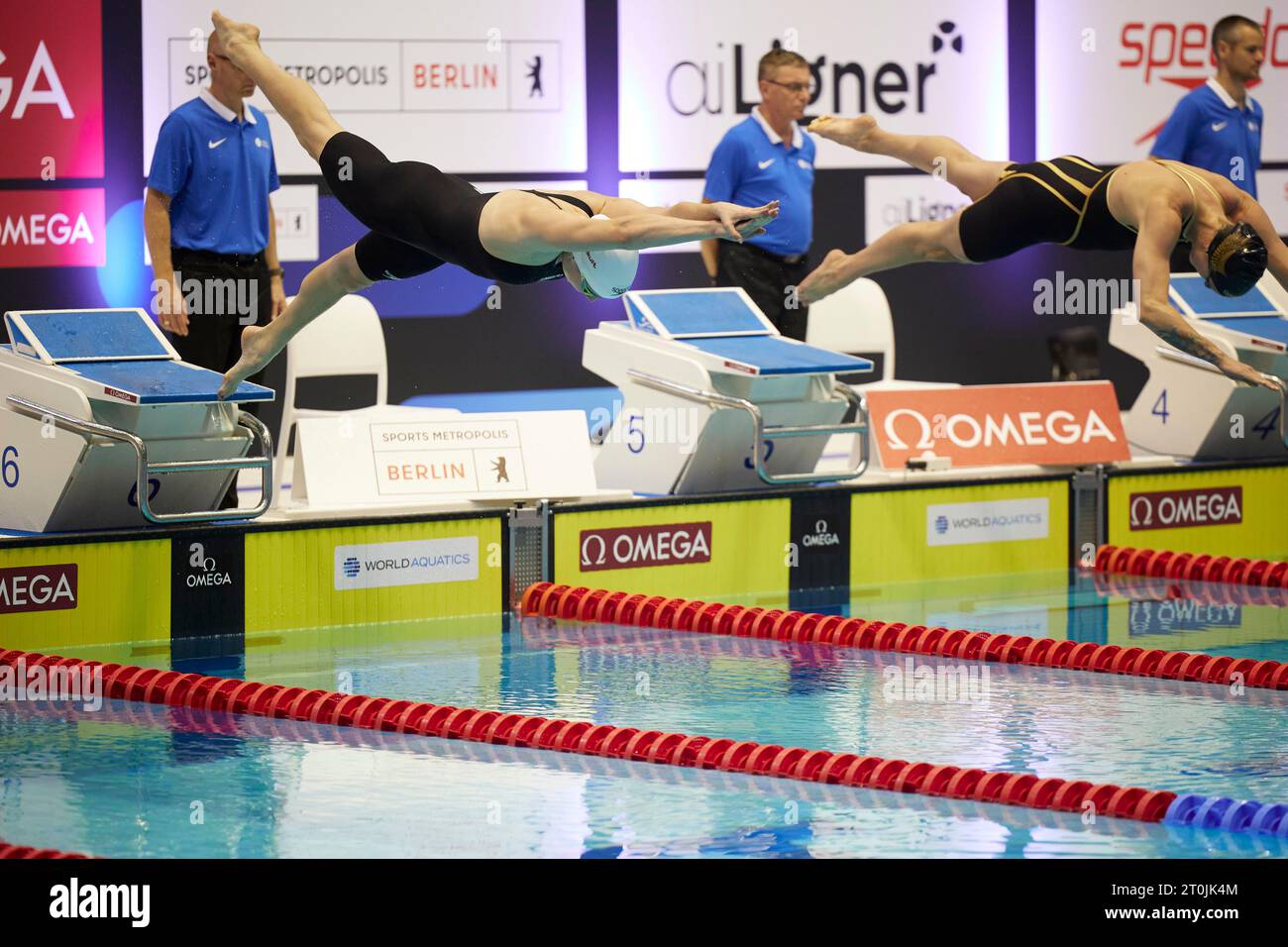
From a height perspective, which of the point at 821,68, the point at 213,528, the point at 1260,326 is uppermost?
the point at 821,68

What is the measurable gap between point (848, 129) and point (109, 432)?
2.98 meters

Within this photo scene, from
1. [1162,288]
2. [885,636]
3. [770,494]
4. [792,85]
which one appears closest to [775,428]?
[770,494]

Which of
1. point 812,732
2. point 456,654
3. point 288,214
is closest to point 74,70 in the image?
point 288,214

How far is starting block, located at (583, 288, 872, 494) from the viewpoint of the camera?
896 centimetres

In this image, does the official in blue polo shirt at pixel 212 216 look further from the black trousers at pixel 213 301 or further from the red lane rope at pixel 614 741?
the red lane rope at pixel 614 741

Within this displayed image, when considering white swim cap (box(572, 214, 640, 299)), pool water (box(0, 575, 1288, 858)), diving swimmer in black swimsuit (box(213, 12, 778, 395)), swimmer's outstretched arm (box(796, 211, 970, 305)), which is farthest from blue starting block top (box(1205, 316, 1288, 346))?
white swim cap (box(572, 214, 640, 299))

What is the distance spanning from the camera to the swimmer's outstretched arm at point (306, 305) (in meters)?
6.80

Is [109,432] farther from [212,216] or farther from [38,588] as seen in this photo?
[212,216]

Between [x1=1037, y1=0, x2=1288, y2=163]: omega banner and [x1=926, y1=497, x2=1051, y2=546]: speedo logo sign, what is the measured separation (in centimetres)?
402

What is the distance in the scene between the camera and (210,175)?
831 cm

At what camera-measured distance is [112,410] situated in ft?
25.4

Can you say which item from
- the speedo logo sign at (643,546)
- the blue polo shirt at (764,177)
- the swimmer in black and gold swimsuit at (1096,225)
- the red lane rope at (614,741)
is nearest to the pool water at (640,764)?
the red lane rope at (614,741)
